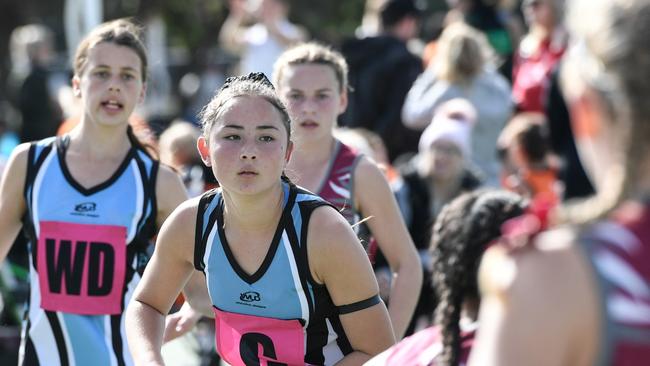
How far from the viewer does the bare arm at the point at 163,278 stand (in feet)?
12.2

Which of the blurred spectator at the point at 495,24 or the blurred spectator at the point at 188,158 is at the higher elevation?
the blurred spectator at the point at 495,24

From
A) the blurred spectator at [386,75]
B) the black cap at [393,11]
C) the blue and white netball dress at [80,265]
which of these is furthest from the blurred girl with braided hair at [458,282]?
the black cap at [393,11]

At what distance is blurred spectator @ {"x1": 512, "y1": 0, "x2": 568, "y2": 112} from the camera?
A: 838 cm

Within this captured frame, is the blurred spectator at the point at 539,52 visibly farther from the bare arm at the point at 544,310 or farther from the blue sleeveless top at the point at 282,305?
the bare arm at the point at 544,310

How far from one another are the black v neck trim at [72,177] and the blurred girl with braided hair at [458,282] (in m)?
2.05

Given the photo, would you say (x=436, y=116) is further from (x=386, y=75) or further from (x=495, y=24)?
(x=495, y=24)

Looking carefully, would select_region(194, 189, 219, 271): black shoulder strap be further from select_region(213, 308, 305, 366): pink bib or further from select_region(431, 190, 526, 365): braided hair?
select_region(431, 190, 526, 365): braided hair

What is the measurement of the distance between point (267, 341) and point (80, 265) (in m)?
1.28

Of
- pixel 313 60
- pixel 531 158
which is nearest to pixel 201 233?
pixel 313 60

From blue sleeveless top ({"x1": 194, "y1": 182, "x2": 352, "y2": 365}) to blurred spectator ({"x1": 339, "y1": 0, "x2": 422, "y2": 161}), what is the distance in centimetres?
505

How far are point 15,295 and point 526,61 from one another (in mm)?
3952

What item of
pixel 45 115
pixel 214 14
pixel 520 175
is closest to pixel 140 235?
pixel 520 175

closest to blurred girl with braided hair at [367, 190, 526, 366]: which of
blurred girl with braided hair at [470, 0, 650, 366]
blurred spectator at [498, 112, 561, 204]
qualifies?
blurred girl with braided hair at [470, 0, 650, 366]

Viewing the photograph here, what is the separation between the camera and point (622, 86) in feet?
6.47
